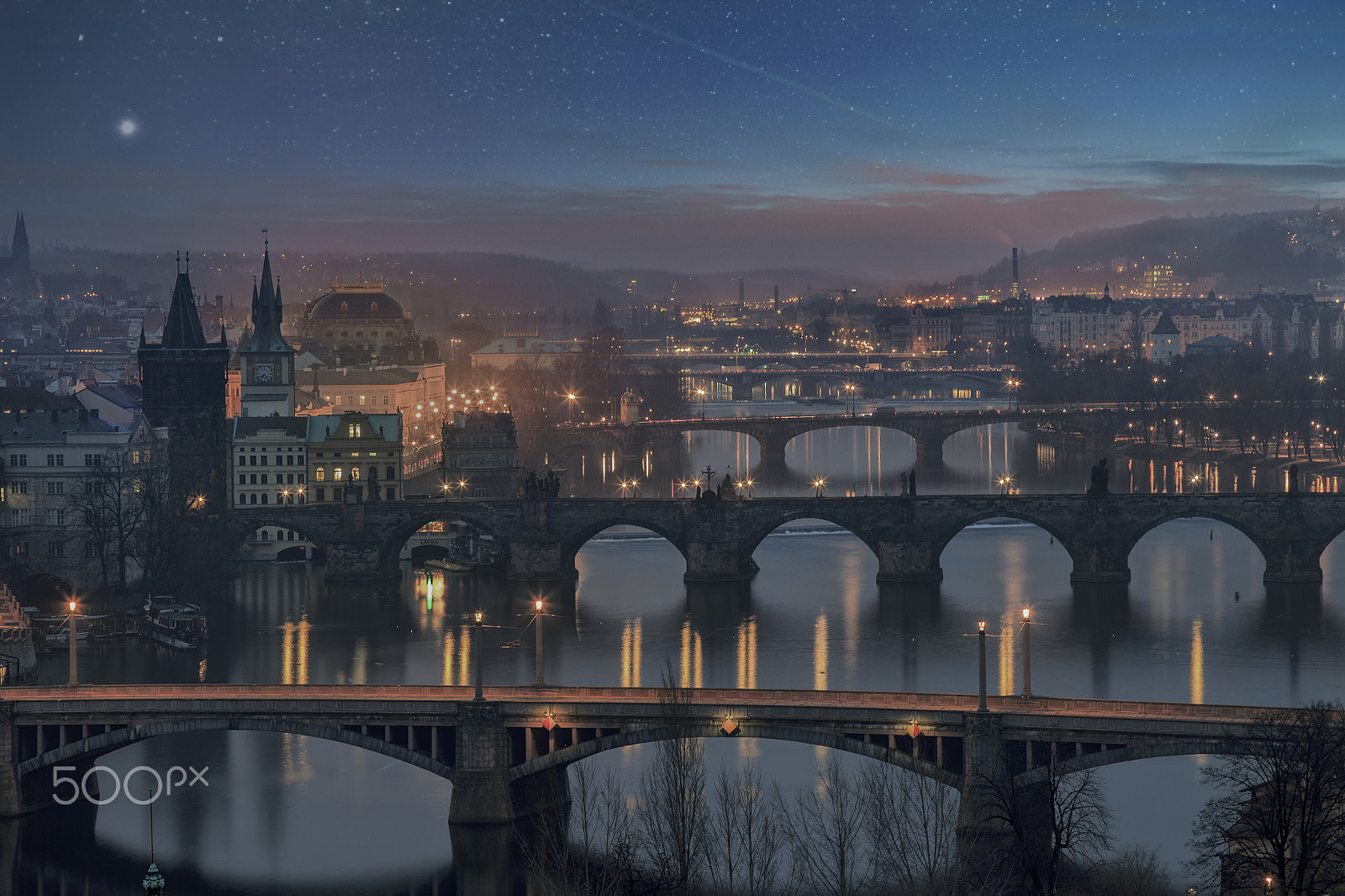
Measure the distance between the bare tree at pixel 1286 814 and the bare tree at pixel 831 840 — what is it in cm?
536

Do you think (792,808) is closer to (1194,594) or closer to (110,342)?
(1194,594)

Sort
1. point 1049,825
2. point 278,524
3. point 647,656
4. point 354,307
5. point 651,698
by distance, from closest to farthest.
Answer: point 1049,825 < point 651,698 < point 647,656 < point 278,524 < point 354,307

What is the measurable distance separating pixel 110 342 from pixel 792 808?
123 metres

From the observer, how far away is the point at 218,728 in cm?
3375

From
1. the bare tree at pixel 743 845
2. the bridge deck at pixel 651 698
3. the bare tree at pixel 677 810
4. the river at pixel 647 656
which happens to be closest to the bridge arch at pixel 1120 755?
the bridge deck at pixel 651 698

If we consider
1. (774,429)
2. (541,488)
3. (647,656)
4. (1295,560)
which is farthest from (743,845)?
(774,429)

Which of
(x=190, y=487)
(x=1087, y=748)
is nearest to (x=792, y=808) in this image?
(x=1087, y=748)

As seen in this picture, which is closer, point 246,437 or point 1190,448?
point 246,437

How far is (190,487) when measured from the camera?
207ft

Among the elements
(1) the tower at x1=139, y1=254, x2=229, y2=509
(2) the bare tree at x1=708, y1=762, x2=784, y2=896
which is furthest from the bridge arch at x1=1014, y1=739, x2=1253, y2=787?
(1) the tower at x1=139, y1=254, x2=229, y2=509

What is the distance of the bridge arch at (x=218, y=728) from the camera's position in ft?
108

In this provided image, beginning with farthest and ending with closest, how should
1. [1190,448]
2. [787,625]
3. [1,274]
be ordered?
[1,274], [1190,448], [787,625]

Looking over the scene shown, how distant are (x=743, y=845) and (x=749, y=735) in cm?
201

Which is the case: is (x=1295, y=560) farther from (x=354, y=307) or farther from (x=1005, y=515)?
(x=354, y=307)
